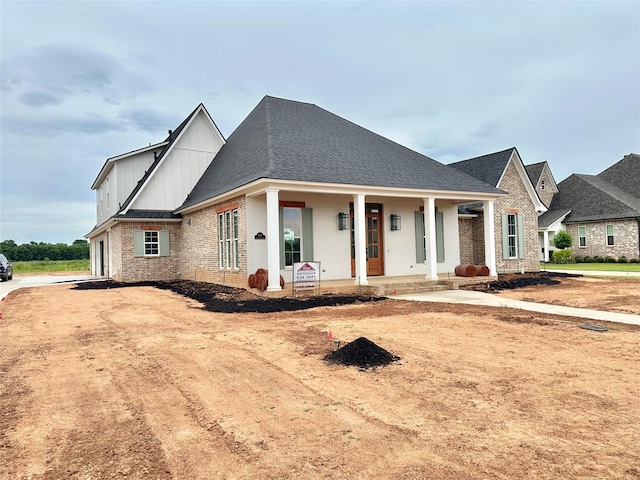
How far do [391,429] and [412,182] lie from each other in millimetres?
11863

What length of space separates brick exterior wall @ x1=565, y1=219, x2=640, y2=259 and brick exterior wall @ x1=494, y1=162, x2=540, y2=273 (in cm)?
1281

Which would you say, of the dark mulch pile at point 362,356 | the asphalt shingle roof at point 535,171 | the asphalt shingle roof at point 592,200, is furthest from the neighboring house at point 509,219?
the asphalt shingle roof at point 535,171

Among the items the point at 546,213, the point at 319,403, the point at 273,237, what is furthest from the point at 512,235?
the point at 319,403

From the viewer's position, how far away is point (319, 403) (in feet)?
13.3

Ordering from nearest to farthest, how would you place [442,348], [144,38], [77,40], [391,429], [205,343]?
1. [391,429]
2. [442,348]
3. [205,343]
4. [77,40]
5. [144,38]

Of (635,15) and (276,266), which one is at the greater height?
(635,15)

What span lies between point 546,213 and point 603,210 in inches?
183

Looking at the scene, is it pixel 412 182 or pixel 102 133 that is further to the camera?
pixel 102 133

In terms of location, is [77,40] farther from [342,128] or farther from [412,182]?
[412,182]

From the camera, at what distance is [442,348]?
20.2 feet

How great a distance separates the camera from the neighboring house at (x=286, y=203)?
42.7 ft

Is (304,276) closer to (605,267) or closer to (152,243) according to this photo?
(152,243)

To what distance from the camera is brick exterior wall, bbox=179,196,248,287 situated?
13.2 m

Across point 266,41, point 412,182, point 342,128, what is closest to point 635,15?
point 412,182
